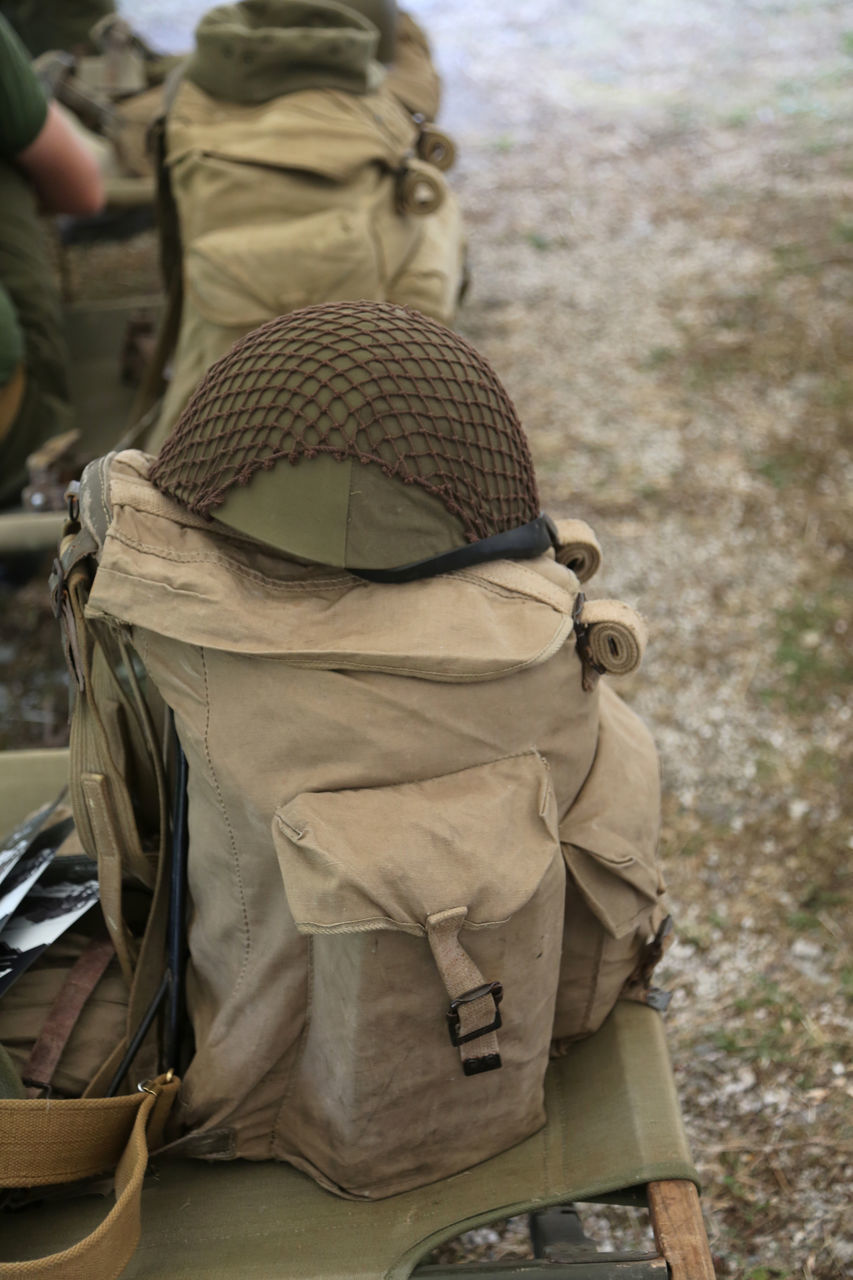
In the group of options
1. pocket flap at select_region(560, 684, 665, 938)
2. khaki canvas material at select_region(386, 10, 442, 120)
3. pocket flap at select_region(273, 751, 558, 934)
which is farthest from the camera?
khaki canvas material at select_region(386, 10, 442, 120)

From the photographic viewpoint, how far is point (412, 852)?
1239 mm

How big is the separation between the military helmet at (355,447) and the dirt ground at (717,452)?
1.38m

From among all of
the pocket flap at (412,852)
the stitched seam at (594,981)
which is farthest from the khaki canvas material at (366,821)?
the stitched seam at (594,981)

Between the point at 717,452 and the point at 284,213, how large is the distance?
1943 mm

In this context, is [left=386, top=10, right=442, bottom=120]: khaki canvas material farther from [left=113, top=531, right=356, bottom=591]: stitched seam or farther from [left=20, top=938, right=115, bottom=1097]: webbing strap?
[left=20, top=938, right=115, bottom=1097]: webbing strap

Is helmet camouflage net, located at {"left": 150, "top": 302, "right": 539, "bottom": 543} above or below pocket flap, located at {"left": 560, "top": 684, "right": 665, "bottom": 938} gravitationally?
above

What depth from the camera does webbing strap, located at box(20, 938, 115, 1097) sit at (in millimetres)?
1458

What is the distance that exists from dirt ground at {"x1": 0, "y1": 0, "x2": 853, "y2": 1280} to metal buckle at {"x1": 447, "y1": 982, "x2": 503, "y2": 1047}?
0.95 metres

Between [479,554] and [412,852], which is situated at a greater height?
[479,554]

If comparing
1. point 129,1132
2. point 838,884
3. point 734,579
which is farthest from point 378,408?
point 734,579

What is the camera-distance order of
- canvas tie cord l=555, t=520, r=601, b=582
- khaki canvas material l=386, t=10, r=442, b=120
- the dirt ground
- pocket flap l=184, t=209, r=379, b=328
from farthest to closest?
khaki canvas material l=386, t=10, r=442, b=120 < pocket flap l=184, t=209, r=379, b=328 < the dirt ground < canvas tie cord l=555, t=520, r=601, b=582

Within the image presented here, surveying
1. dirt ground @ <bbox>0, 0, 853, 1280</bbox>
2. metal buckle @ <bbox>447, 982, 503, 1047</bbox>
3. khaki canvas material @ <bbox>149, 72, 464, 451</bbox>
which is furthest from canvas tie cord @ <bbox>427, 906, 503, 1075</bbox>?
khaki canvas material @ <bbox>149, 72, 464, 451</bbox>

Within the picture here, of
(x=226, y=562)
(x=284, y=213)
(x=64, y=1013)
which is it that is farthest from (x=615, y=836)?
(x=284, y=213)

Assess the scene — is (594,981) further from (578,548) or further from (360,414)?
(360,414)
